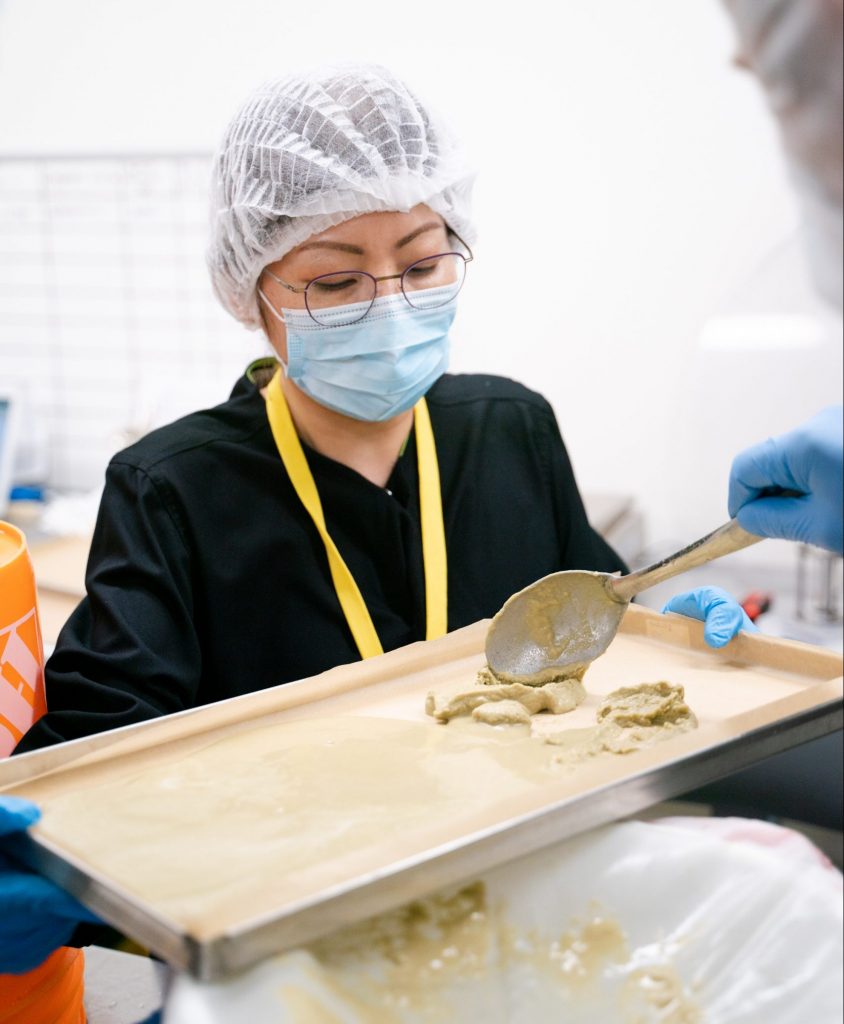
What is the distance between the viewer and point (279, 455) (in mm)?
1343

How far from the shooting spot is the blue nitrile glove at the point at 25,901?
784mm

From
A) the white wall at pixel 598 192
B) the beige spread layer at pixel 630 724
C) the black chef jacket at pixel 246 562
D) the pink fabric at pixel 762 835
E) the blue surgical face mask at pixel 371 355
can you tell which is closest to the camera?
the pink fabric at pixel 762 835

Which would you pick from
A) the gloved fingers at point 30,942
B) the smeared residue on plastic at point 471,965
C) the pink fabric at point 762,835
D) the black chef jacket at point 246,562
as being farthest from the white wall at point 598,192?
the gloved fingers at point 30,942

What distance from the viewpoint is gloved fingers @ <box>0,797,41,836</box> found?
0.78 metres

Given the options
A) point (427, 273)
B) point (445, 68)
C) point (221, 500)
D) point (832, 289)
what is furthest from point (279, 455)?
point (445, 68)

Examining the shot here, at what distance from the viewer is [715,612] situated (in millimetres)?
1104

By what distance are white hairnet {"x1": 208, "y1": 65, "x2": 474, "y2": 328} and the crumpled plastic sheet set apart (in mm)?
756

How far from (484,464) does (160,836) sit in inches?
30.9

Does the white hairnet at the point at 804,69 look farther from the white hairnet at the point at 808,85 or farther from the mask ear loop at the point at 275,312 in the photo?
the mask ear loop at the point at 275,312

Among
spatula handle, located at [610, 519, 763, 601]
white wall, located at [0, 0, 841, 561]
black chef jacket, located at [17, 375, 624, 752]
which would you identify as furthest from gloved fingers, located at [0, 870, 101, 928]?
white wall, located at [0, 0, 841, 561]

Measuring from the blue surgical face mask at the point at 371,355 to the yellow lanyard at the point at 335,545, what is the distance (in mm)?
61

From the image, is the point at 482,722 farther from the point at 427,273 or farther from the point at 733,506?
the point at 427,273

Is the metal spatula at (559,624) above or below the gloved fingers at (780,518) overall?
below

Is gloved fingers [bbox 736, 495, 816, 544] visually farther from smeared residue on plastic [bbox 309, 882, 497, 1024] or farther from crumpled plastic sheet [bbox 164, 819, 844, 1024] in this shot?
smeared residue on plastic [bbox 309, 882, 497, 1024]
